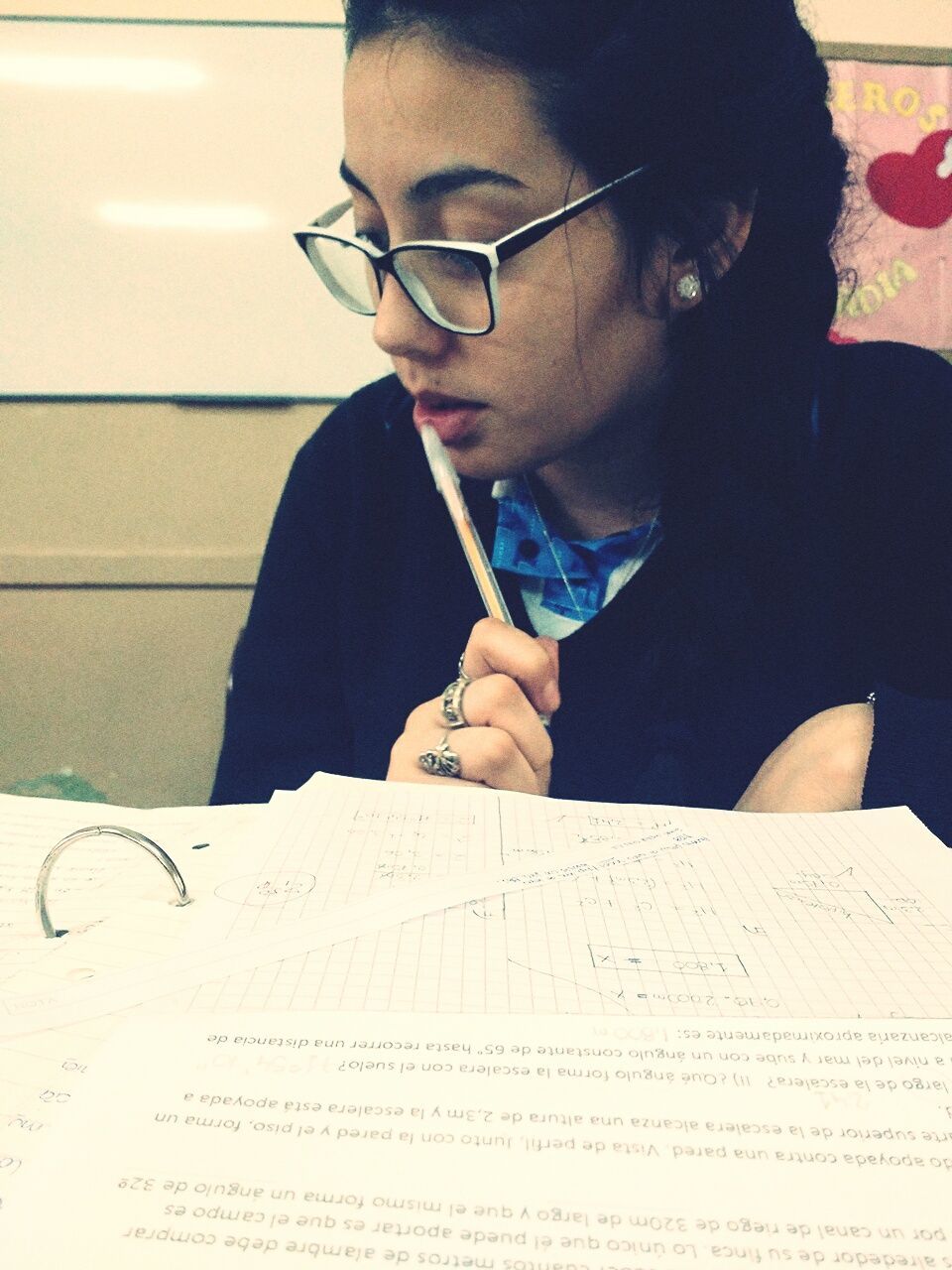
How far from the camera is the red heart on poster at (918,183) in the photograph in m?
1.15

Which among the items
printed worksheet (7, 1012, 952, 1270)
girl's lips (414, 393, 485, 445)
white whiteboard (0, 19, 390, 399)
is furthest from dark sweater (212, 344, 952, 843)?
white whiteboard (0, 19, 390, 399)

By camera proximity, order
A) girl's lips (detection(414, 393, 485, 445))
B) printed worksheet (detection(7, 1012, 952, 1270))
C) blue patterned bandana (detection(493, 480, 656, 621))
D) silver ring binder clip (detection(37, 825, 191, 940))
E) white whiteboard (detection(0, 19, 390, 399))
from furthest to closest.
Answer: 1. white whiteboard (detection(0, 19, 390, 399))
2. blue patterned bandana (detection(493, 480, 656, 621))
3. girl's lips (detection(414, 393, 485, 445))
4. silver ring binder clip (detection(37, 825, 191, 940))
5. printed worksheet (detection(7, 1012, 952, 1270))

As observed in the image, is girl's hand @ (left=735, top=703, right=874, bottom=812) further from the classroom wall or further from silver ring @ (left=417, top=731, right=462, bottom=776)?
the classroom wall

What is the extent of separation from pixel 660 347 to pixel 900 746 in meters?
0.34

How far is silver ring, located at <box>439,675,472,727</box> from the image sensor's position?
0.48 meters

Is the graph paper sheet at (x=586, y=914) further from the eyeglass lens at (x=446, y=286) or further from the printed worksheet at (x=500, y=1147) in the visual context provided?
the eyeglass lens at (x=446, y=286)

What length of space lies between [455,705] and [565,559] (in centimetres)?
24

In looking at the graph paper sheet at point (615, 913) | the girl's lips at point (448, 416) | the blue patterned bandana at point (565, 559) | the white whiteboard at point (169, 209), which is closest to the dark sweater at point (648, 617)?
the blue patterned bandana at point (565, 559)

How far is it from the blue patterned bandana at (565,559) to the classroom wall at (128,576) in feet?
2.08

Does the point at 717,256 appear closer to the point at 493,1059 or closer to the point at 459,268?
the point at 459,268

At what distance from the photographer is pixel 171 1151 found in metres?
0.18

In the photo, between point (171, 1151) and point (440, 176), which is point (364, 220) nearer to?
point (440, 176)

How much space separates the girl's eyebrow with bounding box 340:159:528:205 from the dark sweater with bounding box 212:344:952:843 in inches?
10.4

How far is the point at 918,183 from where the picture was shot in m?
1.16
